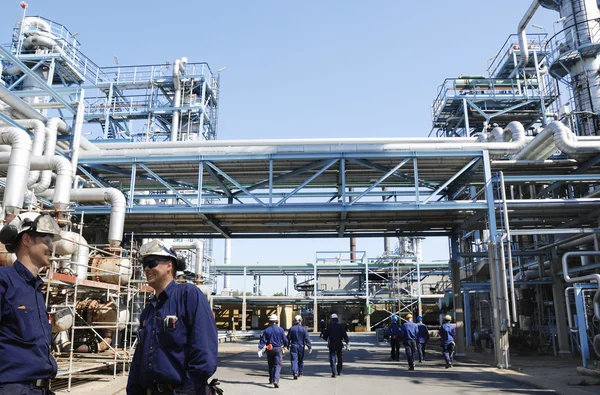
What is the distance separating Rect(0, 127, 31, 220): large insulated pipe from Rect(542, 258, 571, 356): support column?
17725 millimetres

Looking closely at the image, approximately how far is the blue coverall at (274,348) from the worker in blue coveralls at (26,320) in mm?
8349

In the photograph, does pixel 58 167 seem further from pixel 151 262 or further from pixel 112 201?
pixel 151 262

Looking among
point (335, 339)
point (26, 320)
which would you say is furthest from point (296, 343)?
point (26, 320)

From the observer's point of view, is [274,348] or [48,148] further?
[48,148]

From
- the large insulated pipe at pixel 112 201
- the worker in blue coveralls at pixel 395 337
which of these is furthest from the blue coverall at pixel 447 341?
the large insulated pipe at pixel 112 201

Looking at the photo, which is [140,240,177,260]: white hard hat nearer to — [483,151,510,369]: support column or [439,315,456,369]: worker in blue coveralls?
[483,151,510,369]: support column

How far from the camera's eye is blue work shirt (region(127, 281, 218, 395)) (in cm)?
298

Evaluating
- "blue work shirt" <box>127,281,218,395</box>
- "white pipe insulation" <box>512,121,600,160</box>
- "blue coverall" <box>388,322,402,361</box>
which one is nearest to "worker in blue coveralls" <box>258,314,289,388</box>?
"blue coverall" <box>388,322,402,361</box>

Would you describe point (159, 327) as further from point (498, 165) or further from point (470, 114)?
point (470, 114)

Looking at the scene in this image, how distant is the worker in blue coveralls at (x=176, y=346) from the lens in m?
2.98

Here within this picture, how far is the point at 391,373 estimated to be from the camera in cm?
1331

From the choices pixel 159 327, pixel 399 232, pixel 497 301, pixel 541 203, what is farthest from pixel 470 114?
pixel 159 327

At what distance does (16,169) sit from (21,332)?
32.1 ft

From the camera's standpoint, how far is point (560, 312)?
689 inches
